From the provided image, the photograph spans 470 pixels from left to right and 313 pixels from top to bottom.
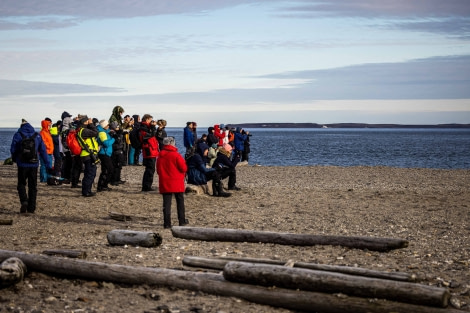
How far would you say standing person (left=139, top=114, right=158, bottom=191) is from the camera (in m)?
17.8

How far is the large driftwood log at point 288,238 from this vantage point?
1017 cm

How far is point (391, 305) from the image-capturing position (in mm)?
6988

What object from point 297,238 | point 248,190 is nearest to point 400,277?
point 297,238

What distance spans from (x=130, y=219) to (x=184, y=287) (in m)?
6.35

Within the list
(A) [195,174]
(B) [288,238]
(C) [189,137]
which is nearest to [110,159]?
(A) [195,174]

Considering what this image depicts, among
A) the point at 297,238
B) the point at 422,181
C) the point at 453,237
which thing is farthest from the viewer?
the point at 422,181

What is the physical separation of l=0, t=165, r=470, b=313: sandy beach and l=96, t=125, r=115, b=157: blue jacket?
1.14 metres

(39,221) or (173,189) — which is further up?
(173,189)

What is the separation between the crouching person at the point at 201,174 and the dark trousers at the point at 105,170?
2.17 metres

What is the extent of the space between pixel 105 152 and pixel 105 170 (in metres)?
0.63

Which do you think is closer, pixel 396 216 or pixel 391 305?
pixel 391 305

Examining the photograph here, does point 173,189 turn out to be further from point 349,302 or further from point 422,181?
point 422,181

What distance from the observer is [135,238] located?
10609 mm

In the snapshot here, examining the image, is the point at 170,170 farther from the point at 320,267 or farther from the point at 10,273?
the point at 320,267
